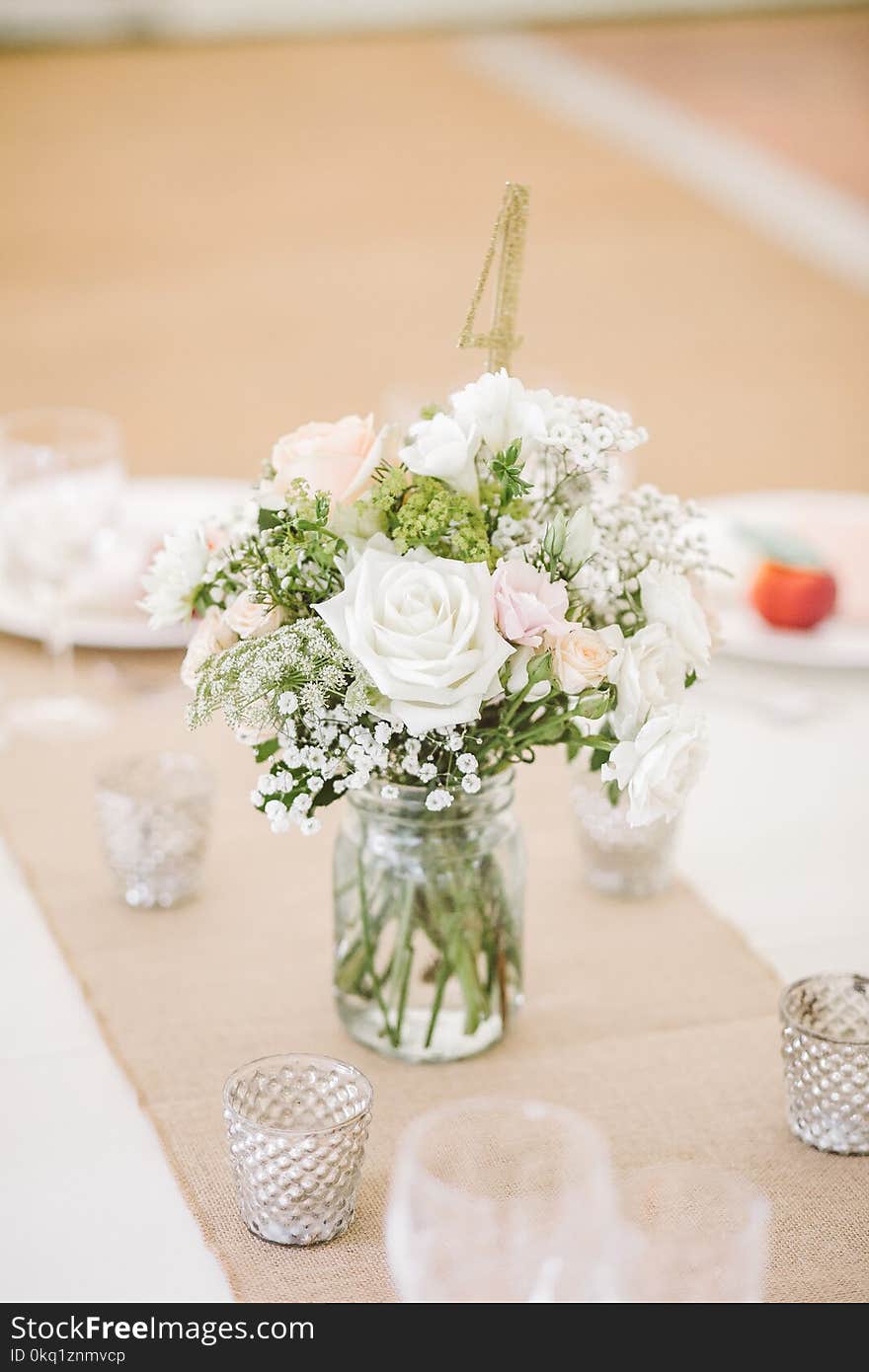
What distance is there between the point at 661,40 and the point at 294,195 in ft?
12.3

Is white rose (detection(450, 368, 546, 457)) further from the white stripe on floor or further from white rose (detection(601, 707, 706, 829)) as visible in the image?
the white stripe on floor

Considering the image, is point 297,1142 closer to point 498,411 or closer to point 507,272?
point 498,411

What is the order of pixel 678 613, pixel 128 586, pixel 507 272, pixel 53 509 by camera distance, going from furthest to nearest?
pixel 128 586, pixel 53 509, pixel 507 272, pixel 678 613

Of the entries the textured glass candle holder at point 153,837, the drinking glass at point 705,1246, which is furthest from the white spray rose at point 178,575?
the drinking glass at point 705,1246

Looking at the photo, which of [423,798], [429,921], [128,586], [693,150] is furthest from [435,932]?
[693,150]

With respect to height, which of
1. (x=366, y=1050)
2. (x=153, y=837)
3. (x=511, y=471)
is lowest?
(x=366, y=1050)

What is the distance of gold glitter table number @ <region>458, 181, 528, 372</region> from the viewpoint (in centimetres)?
118

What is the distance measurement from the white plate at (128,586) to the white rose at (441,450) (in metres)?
0.75

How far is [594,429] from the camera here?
1.12m

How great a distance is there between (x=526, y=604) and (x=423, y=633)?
0.24ft

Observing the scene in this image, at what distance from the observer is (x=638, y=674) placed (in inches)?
42.9

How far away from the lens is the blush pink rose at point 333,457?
1.12 m

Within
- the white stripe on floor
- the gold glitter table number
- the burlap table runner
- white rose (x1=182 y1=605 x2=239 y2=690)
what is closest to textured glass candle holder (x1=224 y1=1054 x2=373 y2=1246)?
the burlap table runner

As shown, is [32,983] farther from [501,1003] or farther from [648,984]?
[648,984]
